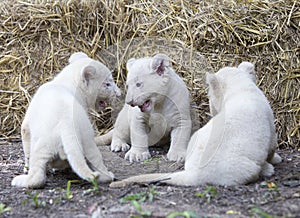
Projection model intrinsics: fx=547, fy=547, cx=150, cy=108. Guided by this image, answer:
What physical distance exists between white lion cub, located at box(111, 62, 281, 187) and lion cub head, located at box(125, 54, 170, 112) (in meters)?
0.91

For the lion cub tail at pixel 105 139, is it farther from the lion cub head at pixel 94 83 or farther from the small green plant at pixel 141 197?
→ the small green plant at pixel 141 197

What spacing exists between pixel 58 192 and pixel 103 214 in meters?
0.87

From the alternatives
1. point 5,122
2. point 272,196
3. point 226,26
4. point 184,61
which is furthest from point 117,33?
point 272,196

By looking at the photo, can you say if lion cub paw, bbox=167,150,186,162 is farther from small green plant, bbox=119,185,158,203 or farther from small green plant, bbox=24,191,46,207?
small green plant, bbox=24,191,46,207

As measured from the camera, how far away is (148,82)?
548 centimetres

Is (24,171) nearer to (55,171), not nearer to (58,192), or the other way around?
(55,171)

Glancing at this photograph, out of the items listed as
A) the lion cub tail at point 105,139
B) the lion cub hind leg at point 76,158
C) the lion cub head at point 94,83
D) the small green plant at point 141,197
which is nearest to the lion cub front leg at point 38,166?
the lion cub hind leg at point 76,158

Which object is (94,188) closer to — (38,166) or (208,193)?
(38,166)

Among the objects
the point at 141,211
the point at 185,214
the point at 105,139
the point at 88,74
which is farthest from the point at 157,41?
the point at 185,214

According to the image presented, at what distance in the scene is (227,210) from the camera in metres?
3.52

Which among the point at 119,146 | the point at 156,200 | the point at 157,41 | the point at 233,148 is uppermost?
the point at 157,41

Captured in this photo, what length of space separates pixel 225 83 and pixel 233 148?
37.4 inches

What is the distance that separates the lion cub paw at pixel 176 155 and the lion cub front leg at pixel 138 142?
0.78 ft

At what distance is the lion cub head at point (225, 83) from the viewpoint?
4910mm
